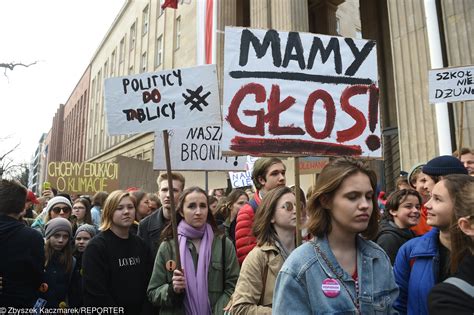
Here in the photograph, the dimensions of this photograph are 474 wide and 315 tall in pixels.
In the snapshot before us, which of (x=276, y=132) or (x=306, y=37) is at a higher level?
(x=306, y=37)

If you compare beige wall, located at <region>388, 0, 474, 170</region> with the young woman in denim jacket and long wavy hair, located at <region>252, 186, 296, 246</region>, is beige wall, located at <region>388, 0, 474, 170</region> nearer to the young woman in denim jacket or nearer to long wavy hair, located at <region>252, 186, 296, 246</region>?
long wavy hair, located at <region>252, 186, 296, 246</region>

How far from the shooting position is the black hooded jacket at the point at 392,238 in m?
3.06

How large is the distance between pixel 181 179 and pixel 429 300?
3.47 metres

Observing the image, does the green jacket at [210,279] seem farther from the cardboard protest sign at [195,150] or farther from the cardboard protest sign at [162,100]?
the cardboard protest sign at [195,150]

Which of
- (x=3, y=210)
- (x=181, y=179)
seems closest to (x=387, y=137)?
(x=181, y=179)

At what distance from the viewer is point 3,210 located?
316 cm

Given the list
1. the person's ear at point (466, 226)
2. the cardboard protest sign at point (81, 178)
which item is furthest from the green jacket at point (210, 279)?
the cardboard protest sign at point (81, 178)

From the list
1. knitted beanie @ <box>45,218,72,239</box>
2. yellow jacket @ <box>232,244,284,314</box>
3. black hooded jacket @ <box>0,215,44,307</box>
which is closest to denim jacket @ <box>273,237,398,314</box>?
yellow jacket @ <box>232,244,284,314</box>

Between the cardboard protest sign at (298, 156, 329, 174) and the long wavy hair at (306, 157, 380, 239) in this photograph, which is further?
the cardboard protest sign at (298, 156, 329, 174)

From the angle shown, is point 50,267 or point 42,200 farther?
point 42,200

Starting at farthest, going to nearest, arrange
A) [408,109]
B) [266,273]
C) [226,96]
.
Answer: [408,109]
[226,96]
[266,273]

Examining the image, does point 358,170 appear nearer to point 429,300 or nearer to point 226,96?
point 429,300

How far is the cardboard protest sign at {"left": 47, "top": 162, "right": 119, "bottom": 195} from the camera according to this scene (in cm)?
1180

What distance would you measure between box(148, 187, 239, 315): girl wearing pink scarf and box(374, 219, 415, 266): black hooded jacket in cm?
118
